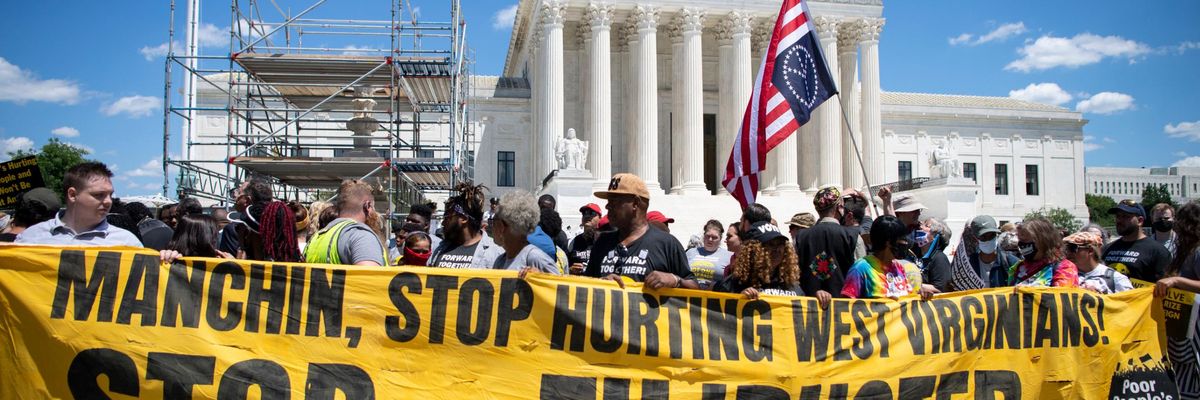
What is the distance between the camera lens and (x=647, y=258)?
5391 millimetres

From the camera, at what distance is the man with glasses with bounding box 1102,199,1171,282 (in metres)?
7.05

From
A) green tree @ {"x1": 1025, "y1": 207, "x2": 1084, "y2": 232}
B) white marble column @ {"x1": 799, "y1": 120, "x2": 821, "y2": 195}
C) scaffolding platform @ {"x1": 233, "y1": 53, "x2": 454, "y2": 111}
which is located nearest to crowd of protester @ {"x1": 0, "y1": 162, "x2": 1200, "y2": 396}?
scaffolding platform @ {"x1": 233, "y1": 53, "x2": 454, "y2": 111}

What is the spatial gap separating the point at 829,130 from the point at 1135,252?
97.6ft

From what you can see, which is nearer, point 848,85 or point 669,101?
point 848,85

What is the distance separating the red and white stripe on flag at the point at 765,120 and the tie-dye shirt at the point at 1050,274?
10.9ft

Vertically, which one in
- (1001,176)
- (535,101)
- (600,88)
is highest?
(535,101)

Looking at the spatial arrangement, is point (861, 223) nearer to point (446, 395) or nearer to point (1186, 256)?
point (1186, 256)

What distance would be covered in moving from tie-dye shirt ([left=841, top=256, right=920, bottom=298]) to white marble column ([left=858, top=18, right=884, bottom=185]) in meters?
32.2

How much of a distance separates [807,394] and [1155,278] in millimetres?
3742

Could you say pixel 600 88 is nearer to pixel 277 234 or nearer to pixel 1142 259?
pixel 1142 259

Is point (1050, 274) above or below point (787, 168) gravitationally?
below

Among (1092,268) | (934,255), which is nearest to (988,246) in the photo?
(934,255)

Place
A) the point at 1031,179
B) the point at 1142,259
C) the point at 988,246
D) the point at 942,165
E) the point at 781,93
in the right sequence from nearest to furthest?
the point at 1142,259, the point at 988,246, the point at 781,93, the point at 942,165, the point at 1031,179

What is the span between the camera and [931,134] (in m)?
49.9
